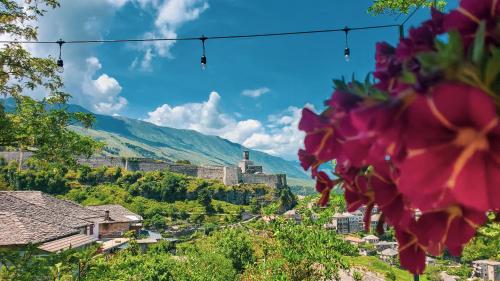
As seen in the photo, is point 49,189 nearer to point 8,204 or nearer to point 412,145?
point 8,204

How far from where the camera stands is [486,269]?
4116 cm

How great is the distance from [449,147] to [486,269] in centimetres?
4910

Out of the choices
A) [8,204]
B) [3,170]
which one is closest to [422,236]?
[8,204]

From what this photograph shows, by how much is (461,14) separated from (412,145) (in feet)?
0.75

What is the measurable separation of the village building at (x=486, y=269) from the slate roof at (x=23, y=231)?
3859 centimetres

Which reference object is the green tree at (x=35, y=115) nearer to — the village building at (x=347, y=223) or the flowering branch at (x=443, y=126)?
the flowering branch at (x=443, y=126)

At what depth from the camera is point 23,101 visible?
6105 millimetres

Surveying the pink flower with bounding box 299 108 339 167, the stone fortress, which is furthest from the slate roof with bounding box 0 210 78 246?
the stone fortress

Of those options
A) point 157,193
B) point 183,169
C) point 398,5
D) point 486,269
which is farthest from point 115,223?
point 183,169

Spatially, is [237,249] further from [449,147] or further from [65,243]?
[449,147]

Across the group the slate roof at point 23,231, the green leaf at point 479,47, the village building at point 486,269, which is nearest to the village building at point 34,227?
the slate roof at point 23,231

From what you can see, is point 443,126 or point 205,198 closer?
point 443,126

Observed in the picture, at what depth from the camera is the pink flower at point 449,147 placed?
306mm

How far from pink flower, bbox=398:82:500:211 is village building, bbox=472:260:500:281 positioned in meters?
44.2
